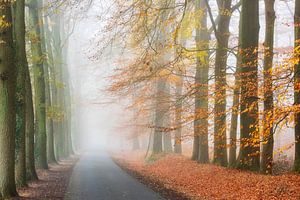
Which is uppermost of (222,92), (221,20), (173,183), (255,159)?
(221,20)

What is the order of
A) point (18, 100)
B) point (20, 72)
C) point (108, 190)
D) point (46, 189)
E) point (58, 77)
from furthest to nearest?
1. point (58, 77)
2. point (20, 72)
3. point (18, 100)
4. point (46, 189)
5. point (108, 190)

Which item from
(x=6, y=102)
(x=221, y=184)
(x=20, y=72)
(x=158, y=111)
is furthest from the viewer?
(x=158, y=111)

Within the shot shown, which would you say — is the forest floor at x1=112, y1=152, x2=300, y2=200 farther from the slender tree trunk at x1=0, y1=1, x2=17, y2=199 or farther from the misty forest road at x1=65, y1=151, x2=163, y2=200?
the slender tree trunk at x1=0, y1=1, x2=17, y2=199

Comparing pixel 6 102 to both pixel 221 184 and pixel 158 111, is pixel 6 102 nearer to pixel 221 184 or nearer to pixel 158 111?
pixel 221 184

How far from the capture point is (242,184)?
1399cm

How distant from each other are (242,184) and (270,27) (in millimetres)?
6235

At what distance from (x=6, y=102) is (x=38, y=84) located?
10.0 meters

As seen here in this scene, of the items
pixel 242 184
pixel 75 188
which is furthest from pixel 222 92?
pixel 75 188

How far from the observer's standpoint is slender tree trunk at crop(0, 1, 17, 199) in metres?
11.9

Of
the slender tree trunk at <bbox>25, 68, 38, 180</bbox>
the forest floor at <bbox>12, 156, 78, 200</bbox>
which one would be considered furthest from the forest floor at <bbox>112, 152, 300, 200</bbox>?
the slender tree trunk at <bbox>25, 68, 38, 180</bbox>

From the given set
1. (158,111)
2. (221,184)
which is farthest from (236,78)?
(158,111)

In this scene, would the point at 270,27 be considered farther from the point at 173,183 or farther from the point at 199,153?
the point at 199,153

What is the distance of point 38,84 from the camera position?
22031 millimetres

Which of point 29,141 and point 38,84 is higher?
point 38,84
